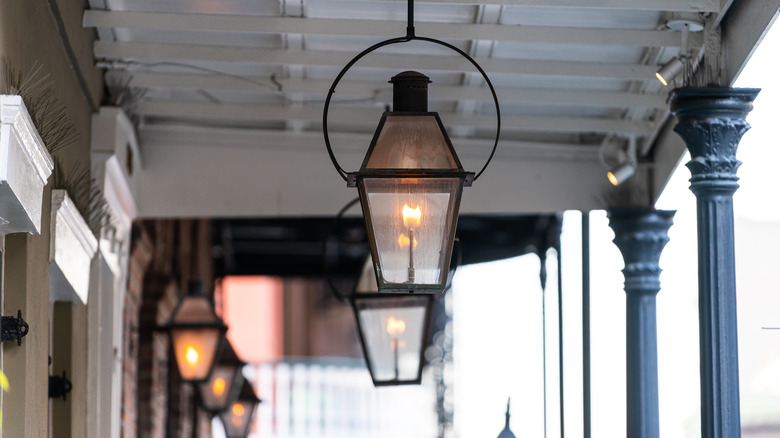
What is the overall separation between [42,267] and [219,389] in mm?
3678

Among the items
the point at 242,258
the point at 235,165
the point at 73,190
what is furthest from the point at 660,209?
the point at 242,258

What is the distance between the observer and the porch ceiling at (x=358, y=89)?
621 centimetres

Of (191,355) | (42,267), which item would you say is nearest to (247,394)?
(191,355)

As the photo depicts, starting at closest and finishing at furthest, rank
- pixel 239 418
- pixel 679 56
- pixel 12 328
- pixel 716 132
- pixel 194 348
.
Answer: pixel 12 328, pixel 716 132, pixel 679 56, pixel 194 348, pixel 239 418

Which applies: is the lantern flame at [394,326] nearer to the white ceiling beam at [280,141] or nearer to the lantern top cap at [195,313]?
the lantern top cap at [195,313]

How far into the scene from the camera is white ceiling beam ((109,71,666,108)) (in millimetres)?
7027

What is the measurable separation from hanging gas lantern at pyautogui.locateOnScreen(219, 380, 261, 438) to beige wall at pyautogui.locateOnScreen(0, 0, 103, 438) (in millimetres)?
3484

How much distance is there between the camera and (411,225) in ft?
13.4

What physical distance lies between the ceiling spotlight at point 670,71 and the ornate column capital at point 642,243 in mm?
1004

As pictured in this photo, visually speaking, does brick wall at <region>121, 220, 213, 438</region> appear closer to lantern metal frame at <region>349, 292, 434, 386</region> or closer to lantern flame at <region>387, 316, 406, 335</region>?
lantern metal frame at <region>349, 292, 434, 386</region>

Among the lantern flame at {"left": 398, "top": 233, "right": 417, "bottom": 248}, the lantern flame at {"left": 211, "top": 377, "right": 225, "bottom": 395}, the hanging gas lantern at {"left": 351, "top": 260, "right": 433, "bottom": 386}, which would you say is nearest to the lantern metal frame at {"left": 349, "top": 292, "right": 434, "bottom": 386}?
the hanging gas lantern at {"left": 351, "top": 260, "right": 433, "bottom": 386}

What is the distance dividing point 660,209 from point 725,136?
1.69m

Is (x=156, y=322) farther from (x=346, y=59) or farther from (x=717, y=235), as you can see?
(x=717, y=235)

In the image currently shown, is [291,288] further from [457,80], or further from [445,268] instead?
[445,268]
